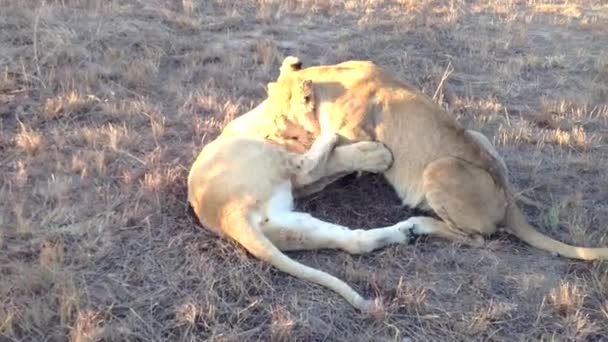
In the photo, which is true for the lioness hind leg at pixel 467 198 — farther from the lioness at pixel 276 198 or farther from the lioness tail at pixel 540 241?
the lioness at pixel 276 198

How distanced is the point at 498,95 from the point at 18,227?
4007 mm

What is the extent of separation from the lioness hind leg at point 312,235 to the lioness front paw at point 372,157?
1.70 ft

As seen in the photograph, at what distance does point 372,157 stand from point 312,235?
28.6 inches

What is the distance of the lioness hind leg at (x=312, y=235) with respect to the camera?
14.5 ft

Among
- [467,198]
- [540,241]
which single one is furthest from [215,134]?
[540,241]

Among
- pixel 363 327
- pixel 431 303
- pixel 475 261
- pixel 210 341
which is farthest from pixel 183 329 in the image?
pixel 475 261

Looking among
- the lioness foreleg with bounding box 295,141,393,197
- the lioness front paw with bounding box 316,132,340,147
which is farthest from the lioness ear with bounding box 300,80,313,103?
the lioness foreleg with bounding box 295,141,393,197

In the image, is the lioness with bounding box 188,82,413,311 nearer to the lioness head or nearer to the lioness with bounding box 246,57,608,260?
the lioness with bounding box 246,57,608,260

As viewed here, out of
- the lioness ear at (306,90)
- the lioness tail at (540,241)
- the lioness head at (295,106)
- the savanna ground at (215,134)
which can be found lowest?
the savanna ground at (215,134)

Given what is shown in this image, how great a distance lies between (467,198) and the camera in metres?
4.64

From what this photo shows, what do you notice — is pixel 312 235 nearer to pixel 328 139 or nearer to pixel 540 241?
pixel 328 139

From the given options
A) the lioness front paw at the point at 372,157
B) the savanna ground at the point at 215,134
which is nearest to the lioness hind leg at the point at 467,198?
the savanna ground at the point at 215,134

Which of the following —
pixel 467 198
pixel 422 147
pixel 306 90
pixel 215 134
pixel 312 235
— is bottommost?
pixel 215 134

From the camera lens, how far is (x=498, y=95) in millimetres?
6906
